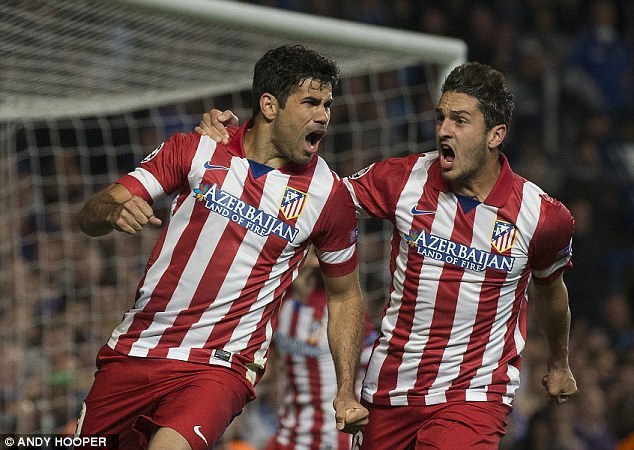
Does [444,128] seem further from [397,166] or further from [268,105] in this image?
[268,105]

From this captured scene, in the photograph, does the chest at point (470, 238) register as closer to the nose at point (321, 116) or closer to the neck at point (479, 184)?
the neck at point (479, 184)

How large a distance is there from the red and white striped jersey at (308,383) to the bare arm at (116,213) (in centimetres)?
203

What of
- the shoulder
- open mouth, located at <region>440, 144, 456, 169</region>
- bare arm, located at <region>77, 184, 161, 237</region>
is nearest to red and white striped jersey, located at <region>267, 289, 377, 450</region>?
the shoulder

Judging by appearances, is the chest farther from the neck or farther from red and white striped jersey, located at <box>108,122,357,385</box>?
red and white striped jersey, located at <box>108,122,357,385</box>

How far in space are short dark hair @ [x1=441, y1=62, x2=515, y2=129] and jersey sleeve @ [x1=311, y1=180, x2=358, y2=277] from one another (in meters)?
0.58

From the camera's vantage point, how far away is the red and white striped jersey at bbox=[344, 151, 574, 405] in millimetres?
4516

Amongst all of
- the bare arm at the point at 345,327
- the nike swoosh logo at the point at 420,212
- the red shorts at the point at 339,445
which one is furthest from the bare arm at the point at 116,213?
the red shorts at the point at 339,445

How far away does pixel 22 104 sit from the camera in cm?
697

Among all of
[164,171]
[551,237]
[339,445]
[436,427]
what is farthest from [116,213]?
[339,445]

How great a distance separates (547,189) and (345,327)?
6.59 m

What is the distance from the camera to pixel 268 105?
450cm

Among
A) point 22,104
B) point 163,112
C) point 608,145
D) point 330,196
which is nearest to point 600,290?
point 608,145

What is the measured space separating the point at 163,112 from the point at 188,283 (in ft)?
17.0

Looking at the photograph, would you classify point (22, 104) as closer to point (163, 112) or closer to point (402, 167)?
point (163, 112)
